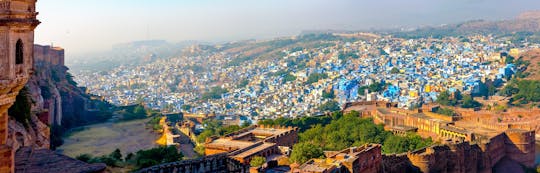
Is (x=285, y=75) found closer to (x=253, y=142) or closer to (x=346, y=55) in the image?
(x=346, y=55)

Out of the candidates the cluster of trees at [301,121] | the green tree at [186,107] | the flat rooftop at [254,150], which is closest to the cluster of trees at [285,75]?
the green tree at [186,107]

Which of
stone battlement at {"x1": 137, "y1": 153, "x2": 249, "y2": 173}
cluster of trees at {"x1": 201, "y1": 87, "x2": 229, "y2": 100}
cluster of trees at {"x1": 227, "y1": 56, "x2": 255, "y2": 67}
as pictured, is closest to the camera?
stone battlement at {"x1": 137, "y1": 153, "x2": 249, "y2": 173}

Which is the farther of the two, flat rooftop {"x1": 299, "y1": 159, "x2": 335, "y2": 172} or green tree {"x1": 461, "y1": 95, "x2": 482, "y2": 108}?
green tree {"x1": 461, "y1": 95, "x2": 482, "y2": 108}

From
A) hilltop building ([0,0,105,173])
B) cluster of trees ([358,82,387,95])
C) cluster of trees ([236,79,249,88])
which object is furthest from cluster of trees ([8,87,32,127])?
cluster of trees ([236,79,249,88])

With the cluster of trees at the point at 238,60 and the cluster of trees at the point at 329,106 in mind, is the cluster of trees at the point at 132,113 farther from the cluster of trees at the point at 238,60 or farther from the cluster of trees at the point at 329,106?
the cluster of trees at the point at 238,60

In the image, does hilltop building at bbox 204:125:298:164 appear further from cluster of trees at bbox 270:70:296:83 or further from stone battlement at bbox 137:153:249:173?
cluster of trees at bbox 270:70:296:83

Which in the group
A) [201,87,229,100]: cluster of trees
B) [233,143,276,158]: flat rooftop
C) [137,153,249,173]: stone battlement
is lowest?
[201,87,229,100]: cluster of trees

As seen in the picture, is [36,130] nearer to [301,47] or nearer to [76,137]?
[76,137]

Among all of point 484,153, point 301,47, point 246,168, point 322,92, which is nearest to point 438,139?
point 484,153
